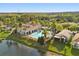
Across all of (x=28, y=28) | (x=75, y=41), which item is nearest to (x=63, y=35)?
(x=75, y=41)

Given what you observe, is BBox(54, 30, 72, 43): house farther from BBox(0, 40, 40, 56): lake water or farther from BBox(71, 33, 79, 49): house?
BBox(0, 40, 40, 56): lake water

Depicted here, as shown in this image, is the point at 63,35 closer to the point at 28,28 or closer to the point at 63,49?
the point at 63,49

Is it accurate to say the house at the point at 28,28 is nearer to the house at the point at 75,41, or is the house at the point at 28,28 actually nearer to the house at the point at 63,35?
the house at the point at 63,35

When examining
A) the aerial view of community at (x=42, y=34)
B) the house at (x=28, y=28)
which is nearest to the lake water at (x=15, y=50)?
the aerial view of community at (x=42, y=34)

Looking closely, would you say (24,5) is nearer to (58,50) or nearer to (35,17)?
(35,17)

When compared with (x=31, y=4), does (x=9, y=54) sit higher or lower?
lower

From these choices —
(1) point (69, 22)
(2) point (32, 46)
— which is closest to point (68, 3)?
(1) point (69, 22)
